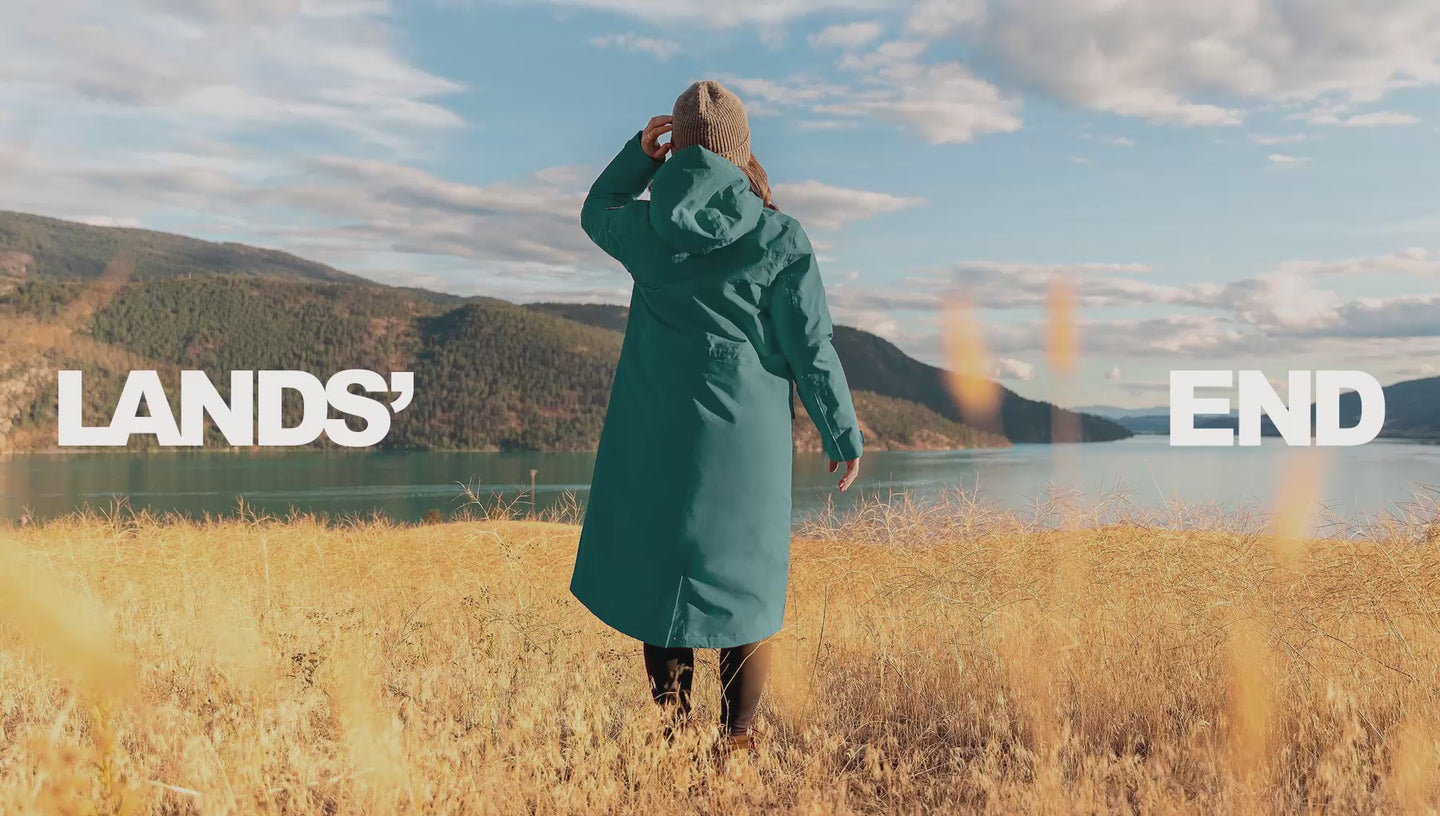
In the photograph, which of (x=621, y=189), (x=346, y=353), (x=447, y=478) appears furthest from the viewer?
(x=346, y=353)

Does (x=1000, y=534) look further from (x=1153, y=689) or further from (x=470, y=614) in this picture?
(x=470, y=614)

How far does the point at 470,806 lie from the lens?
2545 millimetres

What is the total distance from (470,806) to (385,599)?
3.69 meters

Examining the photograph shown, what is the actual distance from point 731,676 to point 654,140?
1.83 metres

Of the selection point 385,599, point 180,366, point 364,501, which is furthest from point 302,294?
point 385,599

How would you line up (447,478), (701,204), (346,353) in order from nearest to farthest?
1. (701,204)
2. (447,478)
3. (346,353)

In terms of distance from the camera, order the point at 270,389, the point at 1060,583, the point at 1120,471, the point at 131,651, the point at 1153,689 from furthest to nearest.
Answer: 1. the point at 270,389
2. the point at 1120,471
3. the point at 1060,583
4. the point at 131,651
5. the point at 1153,689

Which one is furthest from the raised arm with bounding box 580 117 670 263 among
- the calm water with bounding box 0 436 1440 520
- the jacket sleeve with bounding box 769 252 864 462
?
the calm water with bounding box 0 436 1440 520

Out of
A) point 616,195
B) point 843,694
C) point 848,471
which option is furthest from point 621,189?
point 843,694

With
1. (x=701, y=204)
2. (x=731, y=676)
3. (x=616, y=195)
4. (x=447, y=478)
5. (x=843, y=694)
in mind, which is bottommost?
(x=447, y=478)

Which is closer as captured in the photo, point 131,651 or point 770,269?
point 770,269

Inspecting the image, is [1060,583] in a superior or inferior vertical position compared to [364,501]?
superior

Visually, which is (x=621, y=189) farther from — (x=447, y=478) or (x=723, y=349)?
(x=447, y=478)

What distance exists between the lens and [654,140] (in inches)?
127
